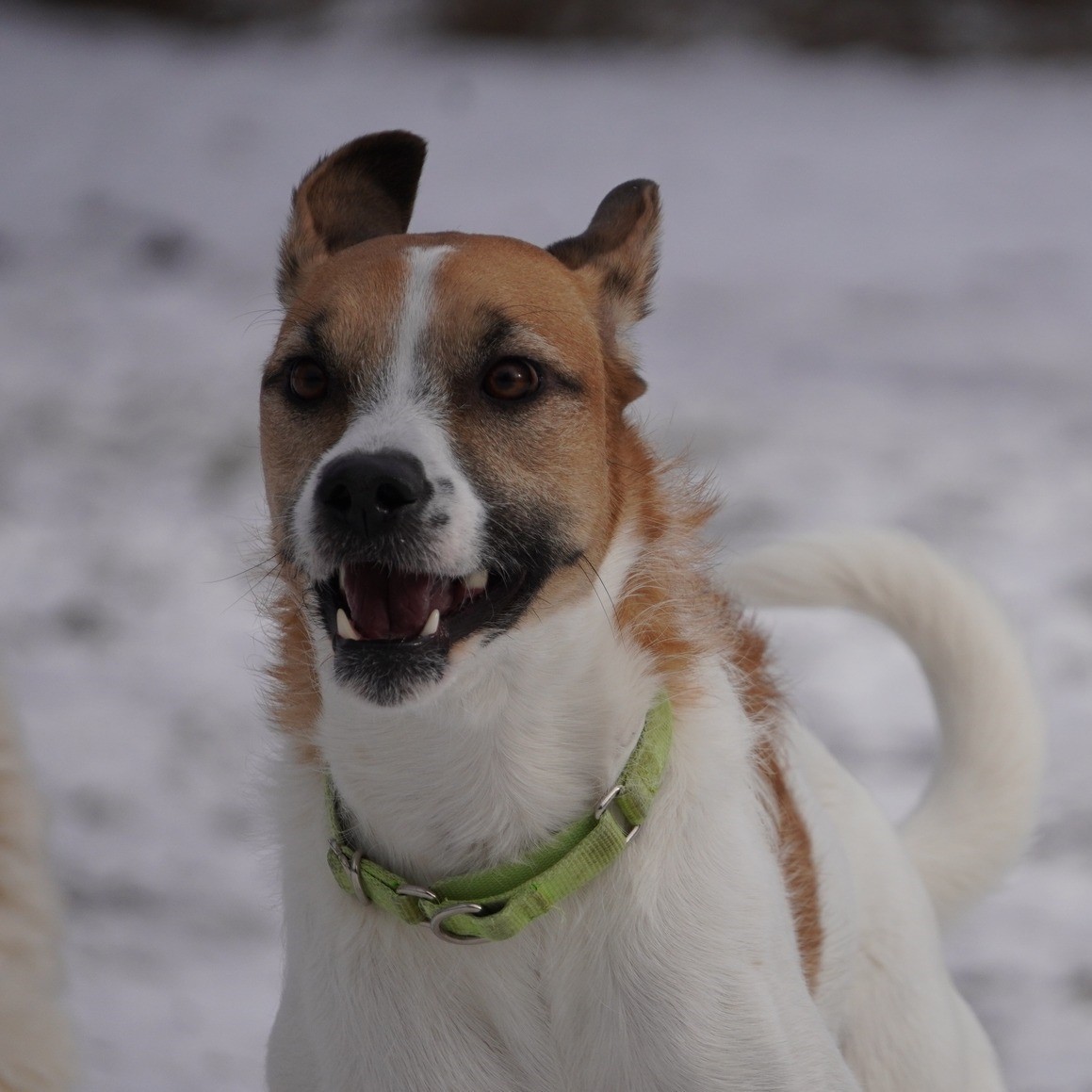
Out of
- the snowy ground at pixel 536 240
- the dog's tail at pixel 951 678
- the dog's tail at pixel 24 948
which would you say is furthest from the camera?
the snowy ground at pixel 536 240

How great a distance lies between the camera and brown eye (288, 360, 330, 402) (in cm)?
206

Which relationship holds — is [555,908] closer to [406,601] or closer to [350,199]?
[406,601]

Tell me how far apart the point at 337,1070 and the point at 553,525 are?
83cm

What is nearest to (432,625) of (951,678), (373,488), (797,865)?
(373,488)

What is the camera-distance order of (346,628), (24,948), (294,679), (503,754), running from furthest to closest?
(294,679), (503,754), (346,628), (24,948)

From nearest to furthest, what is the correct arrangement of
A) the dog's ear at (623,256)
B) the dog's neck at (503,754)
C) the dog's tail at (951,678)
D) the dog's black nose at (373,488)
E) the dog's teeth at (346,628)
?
the dog's black nose at (373,488), the dog's teeth at (346,628), the dog's neck at (503,754), the dog's ear at (623,256), the dog's tail at (951,678)

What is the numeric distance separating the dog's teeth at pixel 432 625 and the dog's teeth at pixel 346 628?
88 mm

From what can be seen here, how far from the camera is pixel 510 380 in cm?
207

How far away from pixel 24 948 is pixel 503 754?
691 millimetres

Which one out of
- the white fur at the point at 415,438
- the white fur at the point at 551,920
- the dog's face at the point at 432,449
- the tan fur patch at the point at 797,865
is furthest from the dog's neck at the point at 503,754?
the tan fur patch at the point at 797,865

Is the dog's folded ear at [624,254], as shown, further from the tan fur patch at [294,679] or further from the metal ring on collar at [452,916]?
the metal ring on collar at [452,916]

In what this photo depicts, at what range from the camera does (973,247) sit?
6125mm

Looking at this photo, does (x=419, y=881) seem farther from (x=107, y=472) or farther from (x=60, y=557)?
(x=107, y=472)

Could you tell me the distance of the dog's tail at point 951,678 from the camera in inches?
108
